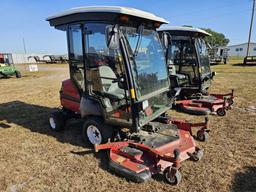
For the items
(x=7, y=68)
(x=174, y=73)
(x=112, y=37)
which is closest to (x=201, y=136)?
(x=112, y=37)

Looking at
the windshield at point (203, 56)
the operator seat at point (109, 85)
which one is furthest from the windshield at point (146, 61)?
the windshield at point (203, 56)

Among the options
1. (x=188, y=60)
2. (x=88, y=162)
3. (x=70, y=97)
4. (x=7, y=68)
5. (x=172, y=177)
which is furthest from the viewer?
(x=7, y=68)

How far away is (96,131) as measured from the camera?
4.25 meters

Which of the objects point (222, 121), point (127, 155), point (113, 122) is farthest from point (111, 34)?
point (222, 121)

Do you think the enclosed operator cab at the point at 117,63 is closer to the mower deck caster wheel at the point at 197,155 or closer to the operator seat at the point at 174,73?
the mower deck caster wheel at the point at 197,155

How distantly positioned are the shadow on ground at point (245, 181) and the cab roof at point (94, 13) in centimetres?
272

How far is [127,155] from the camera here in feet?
11.6

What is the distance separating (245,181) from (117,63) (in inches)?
97.8

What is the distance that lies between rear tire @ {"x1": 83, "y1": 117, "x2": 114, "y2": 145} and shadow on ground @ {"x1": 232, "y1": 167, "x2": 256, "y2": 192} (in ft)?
6.57

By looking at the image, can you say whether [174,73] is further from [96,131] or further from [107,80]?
[96,131]

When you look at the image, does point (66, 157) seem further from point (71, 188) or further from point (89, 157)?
point (71, 188)

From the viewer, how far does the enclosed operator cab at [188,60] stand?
697 cm

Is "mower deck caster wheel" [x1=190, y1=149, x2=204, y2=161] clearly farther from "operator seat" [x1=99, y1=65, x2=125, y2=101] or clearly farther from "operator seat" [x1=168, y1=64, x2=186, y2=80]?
"operator seat" [x1=168, y1=64, x2=186, y2=80]

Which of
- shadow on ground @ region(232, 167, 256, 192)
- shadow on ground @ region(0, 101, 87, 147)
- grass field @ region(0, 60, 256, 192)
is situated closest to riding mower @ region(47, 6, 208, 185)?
grass field @ region(0, 60, 256, 192)
